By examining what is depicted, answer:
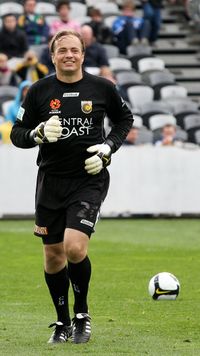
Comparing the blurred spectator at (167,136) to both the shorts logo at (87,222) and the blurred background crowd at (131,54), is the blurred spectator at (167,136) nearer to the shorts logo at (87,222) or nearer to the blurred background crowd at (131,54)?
the blurred background crowd at (131,54)

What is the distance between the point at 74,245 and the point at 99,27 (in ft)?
58.7

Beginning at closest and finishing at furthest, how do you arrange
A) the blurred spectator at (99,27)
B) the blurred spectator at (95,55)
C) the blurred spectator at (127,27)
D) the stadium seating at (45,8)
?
the blurred spectator at (95,55) → the blurred spectator at (99,27) → the blurred spectator at (127,27) → the stadium seating at (45,8)

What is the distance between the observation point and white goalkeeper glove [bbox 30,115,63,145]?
877 centimetres

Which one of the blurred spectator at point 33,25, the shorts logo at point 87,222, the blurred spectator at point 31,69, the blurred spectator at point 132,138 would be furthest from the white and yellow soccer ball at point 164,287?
the blurred spectator at point 33,25

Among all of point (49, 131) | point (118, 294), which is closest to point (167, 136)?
point (118, 294)

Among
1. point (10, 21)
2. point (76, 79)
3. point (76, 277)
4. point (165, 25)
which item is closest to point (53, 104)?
point (76, 79)

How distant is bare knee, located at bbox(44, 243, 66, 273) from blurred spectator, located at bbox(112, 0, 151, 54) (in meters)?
18.1

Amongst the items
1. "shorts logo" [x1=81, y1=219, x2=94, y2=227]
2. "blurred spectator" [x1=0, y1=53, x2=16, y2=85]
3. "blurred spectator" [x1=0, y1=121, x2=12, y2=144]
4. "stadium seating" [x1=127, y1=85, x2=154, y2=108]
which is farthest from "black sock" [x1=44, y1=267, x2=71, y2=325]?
"stadium seating" [x1=127, y1=85, x2=154, y2=108]

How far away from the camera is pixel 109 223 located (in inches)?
791

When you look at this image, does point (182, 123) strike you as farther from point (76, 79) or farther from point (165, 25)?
point (76, 79)

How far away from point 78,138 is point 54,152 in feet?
0.71

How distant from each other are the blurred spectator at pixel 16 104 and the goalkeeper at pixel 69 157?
11899mm

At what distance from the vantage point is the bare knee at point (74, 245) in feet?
28.9

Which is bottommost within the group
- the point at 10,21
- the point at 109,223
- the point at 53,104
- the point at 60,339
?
the point at 109,223
